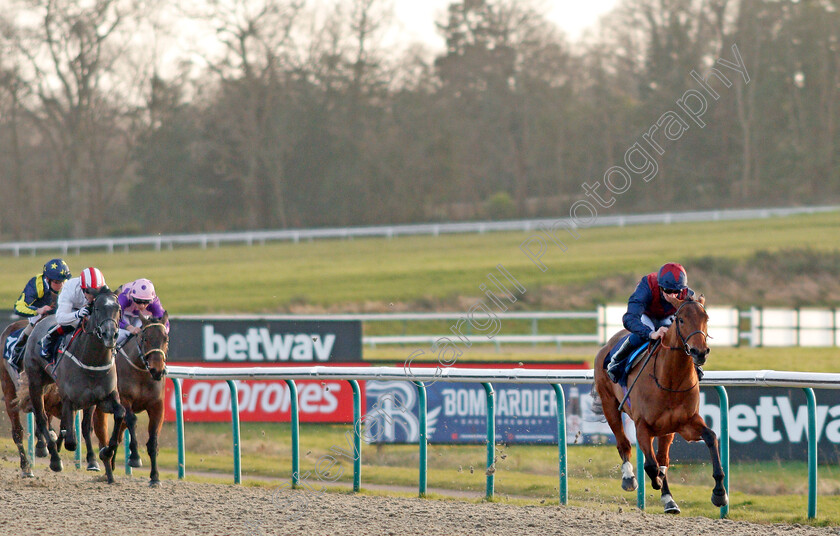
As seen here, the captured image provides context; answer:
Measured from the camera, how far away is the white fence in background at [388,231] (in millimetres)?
32562

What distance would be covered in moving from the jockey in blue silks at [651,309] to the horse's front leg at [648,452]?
46 centimetres

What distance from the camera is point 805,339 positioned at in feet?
65.8

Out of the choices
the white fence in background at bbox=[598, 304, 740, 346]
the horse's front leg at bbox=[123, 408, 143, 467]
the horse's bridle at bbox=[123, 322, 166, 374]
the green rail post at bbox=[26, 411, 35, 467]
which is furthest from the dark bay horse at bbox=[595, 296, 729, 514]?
the white fence in background at bbox=[598, 304, 740, 346]

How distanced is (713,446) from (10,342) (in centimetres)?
601

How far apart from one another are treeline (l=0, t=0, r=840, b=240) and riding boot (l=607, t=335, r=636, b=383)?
99.8 feet

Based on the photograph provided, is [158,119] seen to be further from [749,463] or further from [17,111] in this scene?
[749,463]

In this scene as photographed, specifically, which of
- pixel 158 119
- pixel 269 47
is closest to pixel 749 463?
pixel 269 47

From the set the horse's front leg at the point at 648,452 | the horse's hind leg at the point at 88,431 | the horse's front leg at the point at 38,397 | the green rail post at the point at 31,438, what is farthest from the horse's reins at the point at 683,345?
the green rail post at the point at 31,438

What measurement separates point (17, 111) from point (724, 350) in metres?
25.6

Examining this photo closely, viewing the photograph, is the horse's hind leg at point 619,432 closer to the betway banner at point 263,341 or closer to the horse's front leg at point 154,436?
the horse's front leg at point 154,436

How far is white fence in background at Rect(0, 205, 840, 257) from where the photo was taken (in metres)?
32.6

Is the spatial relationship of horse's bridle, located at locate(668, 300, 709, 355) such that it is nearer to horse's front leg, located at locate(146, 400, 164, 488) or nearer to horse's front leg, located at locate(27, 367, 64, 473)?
horse's front leg, located at locate(146, 400, 164, 488)

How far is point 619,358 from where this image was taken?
20.9 feet

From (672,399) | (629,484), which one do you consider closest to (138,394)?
(629,484)
